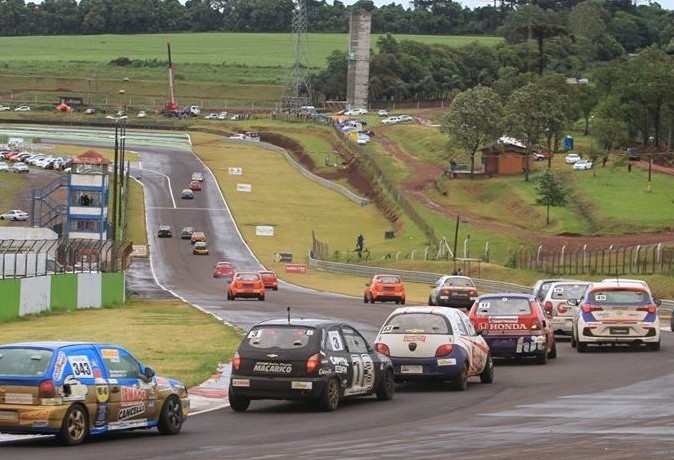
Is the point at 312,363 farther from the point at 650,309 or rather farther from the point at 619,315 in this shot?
the point at 650,309

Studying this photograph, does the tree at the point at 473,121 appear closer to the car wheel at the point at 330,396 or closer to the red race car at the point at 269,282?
the red race car at the point at 269,282

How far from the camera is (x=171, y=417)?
1964 cm

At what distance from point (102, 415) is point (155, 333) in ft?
74.0

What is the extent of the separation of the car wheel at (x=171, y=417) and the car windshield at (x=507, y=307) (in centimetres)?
1273

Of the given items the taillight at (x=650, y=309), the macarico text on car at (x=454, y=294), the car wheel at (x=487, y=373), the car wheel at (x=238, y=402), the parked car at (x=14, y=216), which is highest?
the taillight at (x=650, y=309)

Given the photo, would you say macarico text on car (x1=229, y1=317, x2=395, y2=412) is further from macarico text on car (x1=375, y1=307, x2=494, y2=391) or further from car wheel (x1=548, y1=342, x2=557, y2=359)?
car wheel (x1=548, y1=342, x2=557, y2=359)

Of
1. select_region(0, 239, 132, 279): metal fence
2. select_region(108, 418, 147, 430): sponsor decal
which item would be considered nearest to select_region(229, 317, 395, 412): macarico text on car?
select_region(108, 418, 147, 430): sponsor decal

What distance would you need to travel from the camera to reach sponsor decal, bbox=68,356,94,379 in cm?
1786

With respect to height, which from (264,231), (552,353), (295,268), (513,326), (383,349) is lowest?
(295,268)

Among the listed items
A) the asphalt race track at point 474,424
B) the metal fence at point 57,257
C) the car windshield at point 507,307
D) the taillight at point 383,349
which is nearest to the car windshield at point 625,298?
the asphalt race track at point 474,424

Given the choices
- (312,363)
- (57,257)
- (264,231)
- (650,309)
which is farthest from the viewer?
(264,231)

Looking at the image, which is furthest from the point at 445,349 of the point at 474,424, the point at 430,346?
the point at 474,424

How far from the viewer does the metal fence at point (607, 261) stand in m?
64.2

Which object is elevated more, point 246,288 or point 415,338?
point 415,338
